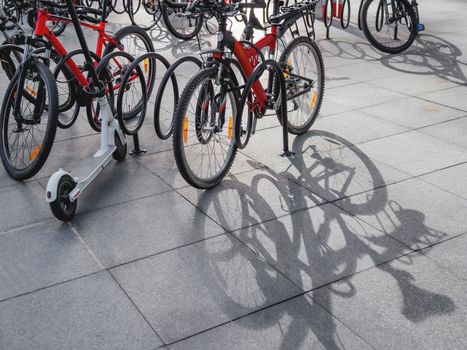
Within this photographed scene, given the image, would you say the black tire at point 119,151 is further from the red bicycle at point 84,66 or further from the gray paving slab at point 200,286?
the gray paving slab at point 200,286

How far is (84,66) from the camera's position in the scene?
5.38 metres

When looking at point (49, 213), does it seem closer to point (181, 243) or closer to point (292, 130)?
point (181, 243)

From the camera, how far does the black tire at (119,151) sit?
5.63 m

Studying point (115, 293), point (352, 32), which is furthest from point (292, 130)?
point (352, 32)

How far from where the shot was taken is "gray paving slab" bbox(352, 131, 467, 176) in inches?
221

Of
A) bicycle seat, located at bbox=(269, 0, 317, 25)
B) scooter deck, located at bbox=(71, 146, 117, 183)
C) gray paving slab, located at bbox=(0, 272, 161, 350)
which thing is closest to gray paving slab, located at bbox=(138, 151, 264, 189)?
scooter deck, located at bbox=(71, 146, 117, 183)

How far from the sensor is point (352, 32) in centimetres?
1120

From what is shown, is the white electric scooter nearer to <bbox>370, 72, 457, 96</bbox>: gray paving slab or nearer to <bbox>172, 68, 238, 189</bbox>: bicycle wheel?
<bbox>172, 68, 238, 189</bbox>: bicycle wheel

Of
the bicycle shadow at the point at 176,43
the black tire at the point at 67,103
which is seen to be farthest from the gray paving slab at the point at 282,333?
the bicycle shadow at the point at 176,43

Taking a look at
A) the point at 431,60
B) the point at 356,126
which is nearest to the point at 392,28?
the point at 431,60

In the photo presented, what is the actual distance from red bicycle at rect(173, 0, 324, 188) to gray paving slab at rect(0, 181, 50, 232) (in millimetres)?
1098

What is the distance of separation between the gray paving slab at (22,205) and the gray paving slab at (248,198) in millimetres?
1069

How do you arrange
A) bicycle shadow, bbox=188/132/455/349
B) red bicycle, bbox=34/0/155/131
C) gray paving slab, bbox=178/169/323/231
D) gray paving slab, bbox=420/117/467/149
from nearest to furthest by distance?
bicycle shadow, bbox=188/132/455/349, gray paving slab, bbox=178/169/323/231, red bicycle, bbox=34/0/155/131, gray paving slab, bbox=420/117/467/149

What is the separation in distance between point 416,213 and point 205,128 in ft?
5.55
